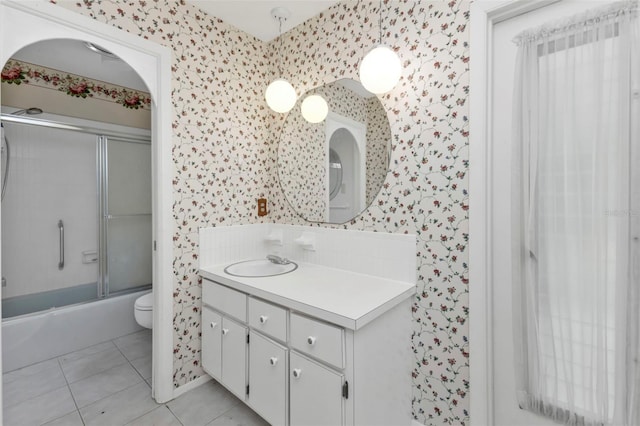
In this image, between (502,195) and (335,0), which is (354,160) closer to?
(502,195)

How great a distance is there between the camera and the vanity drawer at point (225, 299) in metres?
1.62

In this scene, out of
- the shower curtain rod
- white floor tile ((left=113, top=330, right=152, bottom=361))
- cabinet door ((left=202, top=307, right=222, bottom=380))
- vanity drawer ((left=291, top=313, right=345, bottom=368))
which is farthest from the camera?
white floor tile ((left=113, top=330, right=152, bottom=361))

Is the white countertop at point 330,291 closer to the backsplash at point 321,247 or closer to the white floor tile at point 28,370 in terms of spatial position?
the backsplash at point 321,247

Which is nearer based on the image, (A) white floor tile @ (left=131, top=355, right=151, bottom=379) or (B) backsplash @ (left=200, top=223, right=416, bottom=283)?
(B) backsplash @ (left=200, top=223, right=416, bottom=283)

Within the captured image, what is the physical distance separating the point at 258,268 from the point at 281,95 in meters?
1.24

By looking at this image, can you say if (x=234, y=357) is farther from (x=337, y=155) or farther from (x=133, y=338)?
(x=133, y=338)

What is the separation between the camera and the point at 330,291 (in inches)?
57.1

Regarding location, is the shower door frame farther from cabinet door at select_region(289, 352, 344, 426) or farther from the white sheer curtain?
the white sheer curtain

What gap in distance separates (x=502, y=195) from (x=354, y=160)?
824 millimetres

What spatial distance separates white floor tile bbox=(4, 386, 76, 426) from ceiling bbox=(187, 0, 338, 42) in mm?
2671

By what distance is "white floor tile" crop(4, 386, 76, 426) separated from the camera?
64.7 inches

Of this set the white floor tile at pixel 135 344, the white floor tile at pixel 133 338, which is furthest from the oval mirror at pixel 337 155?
the white floor tile at pixel 133 338

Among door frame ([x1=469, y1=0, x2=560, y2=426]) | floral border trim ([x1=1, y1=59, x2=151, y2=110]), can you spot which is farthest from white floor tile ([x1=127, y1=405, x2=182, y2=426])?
floral border trim ([x1=1, y1=59, x2=151, y2=110])

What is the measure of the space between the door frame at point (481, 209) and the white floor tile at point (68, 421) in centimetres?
215
